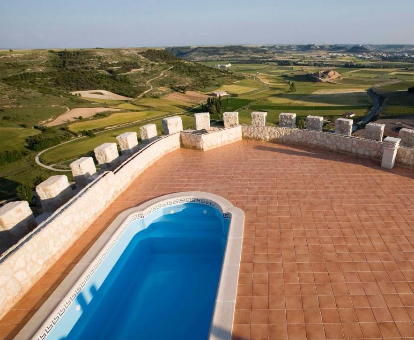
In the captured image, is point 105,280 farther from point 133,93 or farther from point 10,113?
point 133,93

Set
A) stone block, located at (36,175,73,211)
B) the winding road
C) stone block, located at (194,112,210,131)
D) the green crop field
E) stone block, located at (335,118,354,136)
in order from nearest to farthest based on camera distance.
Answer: stone block, located at (36,175,73,211)
stone block, located at (335,118,354,136)
stone block, located at (194,112,210,131)
the green crop field
the winding road

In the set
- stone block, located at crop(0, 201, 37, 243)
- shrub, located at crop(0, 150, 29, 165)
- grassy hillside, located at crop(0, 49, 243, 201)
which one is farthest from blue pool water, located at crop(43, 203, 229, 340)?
shrub, located at crop(0, 150, 29, 165)

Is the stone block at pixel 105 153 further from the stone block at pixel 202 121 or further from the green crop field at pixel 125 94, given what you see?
the green crop field at pixel 125 94

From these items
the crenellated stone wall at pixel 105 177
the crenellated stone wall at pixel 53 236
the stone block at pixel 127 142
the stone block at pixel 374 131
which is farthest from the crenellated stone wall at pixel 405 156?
the stone block at pixel 127 142

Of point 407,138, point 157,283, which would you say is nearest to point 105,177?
point 157,283

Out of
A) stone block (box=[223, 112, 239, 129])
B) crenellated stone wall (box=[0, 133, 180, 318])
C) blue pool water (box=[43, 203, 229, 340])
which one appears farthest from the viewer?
stone block (box=[223, 112, 239, 129])

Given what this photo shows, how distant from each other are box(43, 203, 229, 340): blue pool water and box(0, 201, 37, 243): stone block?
202 cm

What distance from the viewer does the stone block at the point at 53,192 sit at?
7.59 meters

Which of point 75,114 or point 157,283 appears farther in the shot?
point 75,114

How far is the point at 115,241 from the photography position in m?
7.37

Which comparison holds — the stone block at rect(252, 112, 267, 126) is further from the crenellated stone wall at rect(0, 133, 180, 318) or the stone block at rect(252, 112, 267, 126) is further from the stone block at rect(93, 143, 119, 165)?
the stone block at rect(93, 143, 119, 165)

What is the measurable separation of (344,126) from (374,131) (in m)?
1.08

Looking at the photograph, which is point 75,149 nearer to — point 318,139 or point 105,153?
point 105,153

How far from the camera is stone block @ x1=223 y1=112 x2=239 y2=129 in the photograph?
45.2ft
